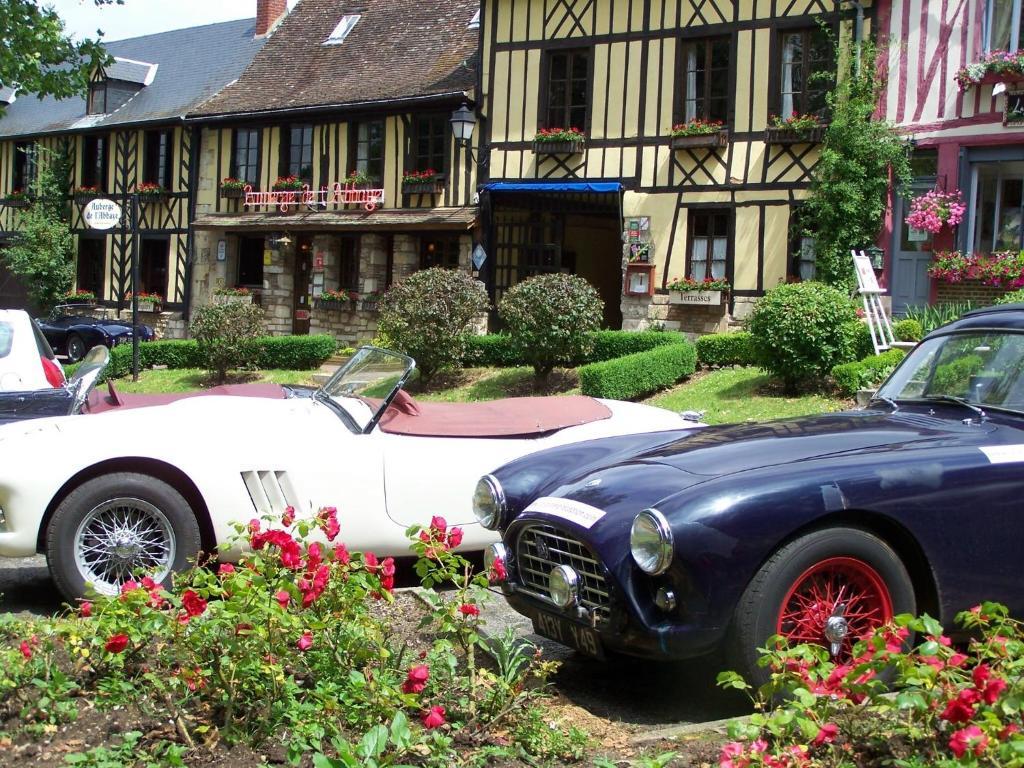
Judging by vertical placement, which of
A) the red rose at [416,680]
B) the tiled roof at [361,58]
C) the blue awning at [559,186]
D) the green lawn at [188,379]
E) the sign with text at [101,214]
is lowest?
the green lawn at [188,379]

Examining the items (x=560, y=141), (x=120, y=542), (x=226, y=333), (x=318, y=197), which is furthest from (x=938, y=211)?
(x=120, y=542)

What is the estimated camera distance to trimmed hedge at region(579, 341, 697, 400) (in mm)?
14086

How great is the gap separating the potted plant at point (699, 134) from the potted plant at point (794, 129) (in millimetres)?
807

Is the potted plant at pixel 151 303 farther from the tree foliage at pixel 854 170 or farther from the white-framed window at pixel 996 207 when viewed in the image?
the white-framed window at pixel 996 207

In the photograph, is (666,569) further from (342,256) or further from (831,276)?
(342,256)

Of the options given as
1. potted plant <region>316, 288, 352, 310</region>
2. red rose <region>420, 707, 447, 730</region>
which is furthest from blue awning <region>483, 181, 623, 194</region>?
red rose <region>420, 707, 447, 730</region>

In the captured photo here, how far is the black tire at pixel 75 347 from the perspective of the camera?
969 inches

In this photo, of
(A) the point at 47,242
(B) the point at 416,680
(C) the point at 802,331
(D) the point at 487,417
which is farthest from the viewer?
(A) the point at 47,242

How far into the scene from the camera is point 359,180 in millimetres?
23359

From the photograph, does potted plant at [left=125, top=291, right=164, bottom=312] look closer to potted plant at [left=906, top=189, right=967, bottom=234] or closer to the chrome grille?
potted plant at [left=906, top=189, right=967, bottom=234]

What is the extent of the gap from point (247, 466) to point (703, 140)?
14870 mm

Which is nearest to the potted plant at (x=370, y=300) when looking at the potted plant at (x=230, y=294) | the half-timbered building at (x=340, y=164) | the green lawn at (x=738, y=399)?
the half-timbered building at (x=340, y=164)

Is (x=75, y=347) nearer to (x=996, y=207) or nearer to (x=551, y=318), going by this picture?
(x=551, y=318)

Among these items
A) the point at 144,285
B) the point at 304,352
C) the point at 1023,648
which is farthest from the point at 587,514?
the point at 144,285
